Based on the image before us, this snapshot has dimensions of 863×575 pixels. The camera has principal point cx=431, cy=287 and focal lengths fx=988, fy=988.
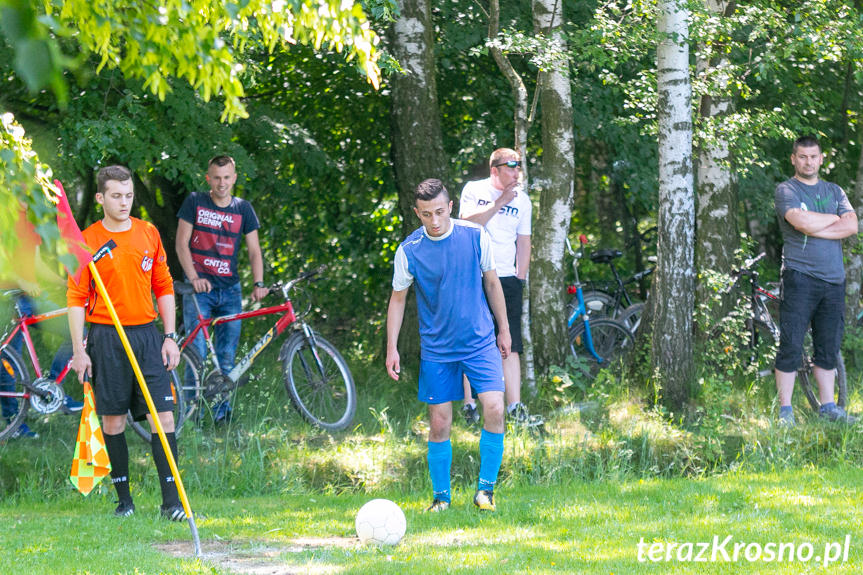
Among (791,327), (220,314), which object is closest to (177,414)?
(220,314)

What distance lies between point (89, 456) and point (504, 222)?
132 inches

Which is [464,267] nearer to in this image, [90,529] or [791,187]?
[90,529]

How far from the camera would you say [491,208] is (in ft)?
23.5

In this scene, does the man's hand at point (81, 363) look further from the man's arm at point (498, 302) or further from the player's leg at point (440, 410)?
the man's arm at point (498, 302)

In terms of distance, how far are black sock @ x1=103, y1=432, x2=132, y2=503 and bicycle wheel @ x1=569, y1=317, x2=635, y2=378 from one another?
484 centimetres

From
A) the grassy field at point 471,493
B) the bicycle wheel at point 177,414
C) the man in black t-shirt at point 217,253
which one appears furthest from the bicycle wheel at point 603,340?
the bicycle wheel at point 177,414

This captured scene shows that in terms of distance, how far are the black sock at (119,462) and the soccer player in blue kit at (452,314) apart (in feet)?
5.80

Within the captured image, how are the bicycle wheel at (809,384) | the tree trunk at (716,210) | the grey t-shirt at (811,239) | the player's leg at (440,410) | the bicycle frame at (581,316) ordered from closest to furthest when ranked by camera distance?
the player's leg at (440,410) → the grey t-shirt at (811,239) → the bicycle wheel at (809,384) → the tree trunk at (716,210) → the bicycle frame at (581,316)

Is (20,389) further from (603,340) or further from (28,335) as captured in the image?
(603,340)

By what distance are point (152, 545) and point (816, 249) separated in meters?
5.29

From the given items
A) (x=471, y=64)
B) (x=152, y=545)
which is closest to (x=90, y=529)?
(x=152, y=545)

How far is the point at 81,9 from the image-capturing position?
384 cm

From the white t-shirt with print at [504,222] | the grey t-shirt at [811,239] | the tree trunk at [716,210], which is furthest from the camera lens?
the tree trunk at [716,210]

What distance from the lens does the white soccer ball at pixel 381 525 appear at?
5.11 m
